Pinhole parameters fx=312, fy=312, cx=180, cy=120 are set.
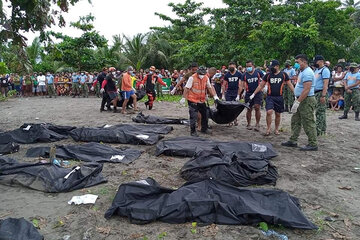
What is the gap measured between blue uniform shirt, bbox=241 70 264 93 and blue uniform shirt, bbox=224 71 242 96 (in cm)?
29

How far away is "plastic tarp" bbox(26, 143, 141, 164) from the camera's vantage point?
20.8ft

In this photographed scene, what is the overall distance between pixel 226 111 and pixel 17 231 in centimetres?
655

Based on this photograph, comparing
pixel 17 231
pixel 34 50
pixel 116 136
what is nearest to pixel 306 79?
pixel 116 136

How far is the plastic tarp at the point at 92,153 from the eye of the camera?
6.34 meters

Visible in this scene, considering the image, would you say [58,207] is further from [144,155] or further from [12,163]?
[144,155]

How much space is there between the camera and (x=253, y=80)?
30.5 ft

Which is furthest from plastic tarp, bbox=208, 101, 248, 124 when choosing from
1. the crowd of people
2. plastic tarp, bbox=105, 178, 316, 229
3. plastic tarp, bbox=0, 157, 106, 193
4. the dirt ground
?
plastic tarp, bbox=105, 178, 316, 229

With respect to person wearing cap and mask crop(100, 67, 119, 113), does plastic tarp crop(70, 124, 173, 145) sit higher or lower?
lower

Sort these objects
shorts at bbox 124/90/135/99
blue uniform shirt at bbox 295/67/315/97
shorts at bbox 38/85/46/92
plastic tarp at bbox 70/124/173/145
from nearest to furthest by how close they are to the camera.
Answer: blue uniform shirt at bbox 295/67/315/97, plastic tarp at bbox 70/124/173/145, shorts at bbox 124/90/135/99, shorts at bbox 38/85/46/92

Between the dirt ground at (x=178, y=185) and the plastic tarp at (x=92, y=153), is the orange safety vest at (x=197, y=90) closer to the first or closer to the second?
the dirt ground at (x=178, y=185)

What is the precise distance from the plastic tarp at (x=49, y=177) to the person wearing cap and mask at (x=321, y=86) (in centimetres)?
573

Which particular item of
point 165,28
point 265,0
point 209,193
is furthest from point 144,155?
point 165,28

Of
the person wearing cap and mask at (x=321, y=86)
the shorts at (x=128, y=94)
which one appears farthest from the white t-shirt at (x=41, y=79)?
the person wearing cap and mask at (x=321, y=86)

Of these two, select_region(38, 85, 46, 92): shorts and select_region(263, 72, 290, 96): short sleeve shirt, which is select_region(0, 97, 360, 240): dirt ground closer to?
select_region(263, 72, 290, 96): short sleeve shirt
